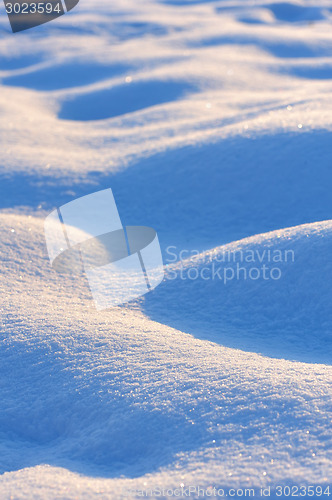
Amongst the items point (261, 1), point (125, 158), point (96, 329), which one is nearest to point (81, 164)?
point (125, 158)

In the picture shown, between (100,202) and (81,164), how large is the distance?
0.63 m

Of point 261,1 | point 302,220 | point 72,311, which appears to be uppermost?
point 261,1

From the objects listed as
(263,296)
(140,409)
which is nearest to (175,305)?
(263,296)

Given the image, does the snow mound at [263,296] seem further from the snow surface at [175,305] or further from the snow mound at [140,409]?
the snow mound at [140,409]

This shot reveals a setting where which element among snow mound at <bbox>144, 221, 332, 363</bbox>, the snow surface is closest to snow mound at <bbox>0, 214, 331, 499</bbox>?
the snow surface

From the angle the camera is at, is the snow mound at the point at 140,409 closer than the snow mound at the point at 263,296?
Yes

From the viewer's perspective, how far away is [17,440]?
5.75 feet

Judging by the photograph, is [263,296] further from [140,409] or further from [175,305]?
[140,409]

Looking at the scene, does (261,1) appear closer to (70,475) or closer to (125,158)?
(125,158)

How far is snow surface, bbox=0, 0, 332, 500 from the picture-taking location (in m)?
1.51

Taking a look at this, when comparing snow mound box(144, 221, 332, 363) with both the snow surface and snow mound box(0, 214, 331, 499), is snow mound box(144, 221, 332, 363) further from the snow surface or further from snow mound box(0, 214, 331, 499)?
snow mound box(0, 214, 331, 499)

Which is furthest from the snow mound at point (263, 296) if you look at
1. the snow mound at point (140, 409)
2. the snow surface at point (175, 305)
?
the snow mound at point (140, 409)

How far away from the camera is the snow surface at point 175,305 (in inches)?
59.6

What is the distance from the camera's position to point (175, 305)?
248 centimetres
